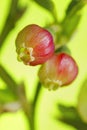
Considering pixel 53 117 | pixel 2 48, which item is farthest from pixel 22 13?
pixel 53 117

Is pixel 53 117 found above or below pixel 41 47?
below

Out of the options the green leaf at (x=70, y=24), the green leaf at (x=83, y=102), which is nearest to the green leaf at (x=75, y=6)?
the green leaf at (x=70, y=24)

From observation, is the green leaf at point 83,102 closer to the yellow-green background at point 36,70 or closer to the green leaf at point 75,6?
the yellow-green background at point 36,70

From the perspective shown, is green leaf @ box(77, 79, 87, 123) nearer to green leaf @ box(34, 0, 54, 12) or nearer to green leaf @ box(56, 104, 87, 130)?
green leaf @ box(56, 104, 87, 130)

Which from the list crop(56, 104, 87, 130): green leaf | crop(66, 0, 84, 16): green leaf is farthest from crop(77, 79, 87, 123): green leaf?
crop(66, 0, 84, 16): green leaf

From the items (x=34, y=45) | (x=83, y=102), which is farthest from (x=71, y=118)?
(x=34, y=45)

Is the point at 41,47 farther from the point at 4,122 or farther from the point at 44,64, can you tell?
the point at 4,122
